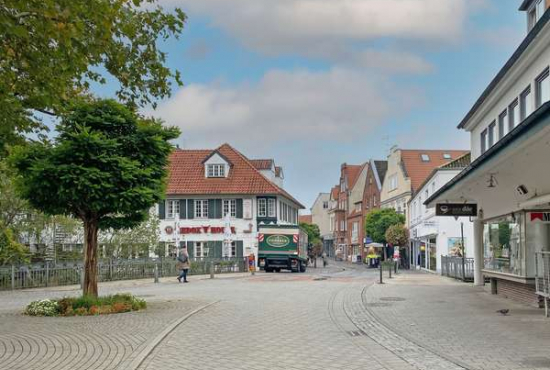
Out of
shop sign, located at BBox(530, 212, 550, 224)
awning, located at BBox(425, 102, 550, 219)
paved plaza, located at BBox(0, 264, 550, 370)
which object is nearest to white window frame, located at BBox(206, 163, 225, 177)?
awning, located at BBox(425, 102, 550, 219)

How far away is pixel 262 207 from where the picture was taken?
53781 millimetres

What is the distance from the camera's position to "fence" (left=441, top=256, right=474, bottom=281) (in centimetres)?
3011

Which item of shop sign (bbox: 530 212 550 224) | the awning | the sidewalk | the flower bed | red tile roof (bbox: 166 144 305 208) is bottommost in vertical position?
the sidewalk

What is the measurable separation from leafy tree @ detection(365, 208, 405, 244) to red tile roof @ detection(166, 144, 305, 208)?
10.5m

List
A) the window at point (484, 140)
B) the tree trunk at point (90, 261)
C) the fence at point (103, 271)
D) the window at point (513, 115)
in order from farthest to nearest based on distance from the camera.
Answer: the fence at point (103, 271), the window at point (484, 140), the window at point (513, 115), the tree trunk at point (90, 261)

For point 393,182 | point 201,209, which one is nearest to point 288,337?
point 201,209

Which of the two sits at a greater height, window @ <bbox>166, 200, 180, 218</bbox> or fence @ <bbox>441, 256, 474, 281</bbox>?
window @ <bbox>166, 200, 180, 218</bbox>

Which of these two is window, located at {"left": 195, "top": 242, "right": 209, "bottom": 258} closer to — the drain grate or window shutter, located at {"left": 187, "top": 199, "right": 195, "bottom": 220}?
window shutter, located at {"left": 187, "top": 199, "right": 195, "bottom": 220}

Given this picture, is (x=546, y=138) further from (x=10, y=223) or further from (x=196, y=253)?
(x=196, y=253)

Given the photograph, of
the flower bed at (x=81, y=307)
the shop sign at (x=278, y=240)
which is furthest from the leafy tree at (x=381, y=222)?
the flower bed at (x=81, y=307)

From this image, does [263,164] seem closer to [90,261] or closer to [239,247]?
[239,247]

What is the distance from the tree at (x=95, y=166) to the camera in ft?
51.1

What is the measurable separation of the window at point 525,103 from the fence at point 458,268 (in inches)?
533

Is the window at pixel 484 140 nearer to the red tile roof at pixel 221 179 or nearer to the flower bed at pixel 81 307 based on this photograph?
the flower bed at pixel 81 307
